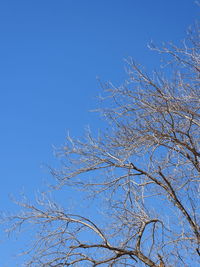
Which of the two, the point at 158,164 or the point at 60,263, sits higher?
the point at 158,164

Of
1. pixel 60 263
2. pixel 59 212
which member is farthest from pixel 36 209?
pixel 60 263

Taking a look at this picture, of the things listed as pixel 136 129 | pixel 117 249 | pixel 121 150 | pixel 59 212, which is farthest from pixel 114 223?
pixel 136 129

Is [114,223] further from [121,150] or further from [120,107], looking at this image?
[120,107]

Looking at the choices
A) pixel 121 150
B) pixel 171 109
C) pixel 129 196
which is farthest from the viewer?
pixel 129 196

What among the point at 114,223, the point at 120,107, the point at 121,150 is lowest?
the point at 114,223

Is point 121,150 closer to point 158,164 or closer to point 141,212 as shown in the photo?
point 158,164

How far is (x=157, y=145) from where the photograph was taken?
7.92 metres

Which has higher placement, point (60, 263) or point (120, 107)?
point (120, 107)

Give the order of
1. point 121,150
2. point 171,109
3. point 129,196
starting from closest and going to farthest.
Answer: point 171,109, point 121,150, point 129,196

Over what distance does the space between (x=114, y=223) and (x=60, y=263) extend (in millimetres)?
1439

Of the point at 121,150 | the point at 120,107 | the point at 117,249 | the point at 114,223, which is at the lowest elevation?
the point at 117,249

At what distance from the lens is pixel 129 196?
9164 mm

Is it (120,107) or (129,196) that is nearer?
(120,107)

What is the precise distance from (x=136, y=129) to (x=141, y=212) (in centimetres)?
227
